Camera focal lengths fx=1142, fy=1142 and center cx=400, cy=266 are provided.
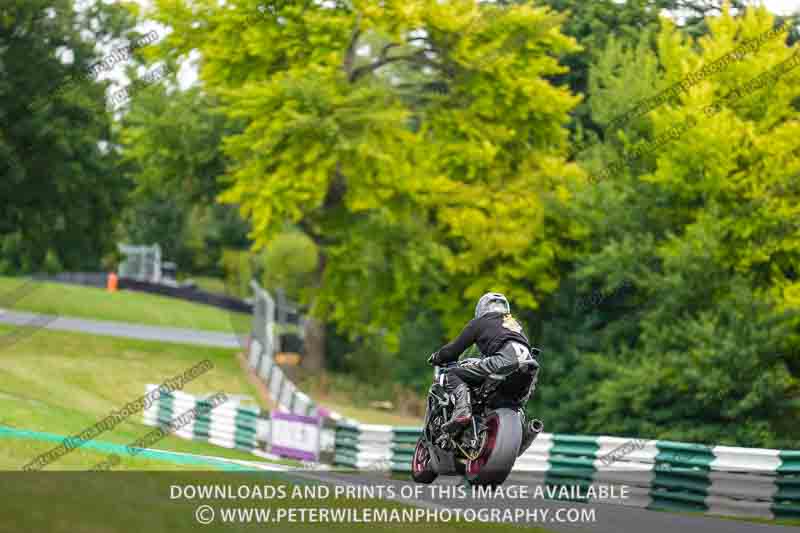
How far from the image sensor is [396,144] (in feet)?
112

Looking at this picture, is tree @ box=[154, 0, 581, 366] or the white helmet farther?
tree @ box=[154, 0, 581, 366]

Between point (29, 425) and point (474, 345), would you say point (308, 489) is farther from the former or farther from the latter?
point (29, 425)

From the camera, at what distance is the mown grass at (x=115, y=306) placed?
Result: 47094 millimetres

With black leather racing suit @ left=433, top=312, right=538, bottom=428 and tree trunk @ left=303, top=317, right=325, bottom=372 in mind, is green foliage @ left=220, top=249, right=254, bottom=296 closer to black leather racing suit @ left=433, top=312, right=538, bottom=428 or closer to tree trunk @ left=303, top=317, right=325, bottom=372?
tree trunk @ left=303, top=317, right=325, bottom=372

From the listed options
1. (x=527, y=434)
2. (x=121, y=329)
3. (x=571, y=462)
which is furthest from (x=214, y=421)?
(x=121, y=329)

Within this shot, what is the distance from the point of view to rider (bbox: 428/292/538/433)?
36.5ft

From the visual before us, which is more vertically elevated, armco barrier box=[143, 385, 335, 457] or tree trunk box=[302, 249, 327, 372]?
armco barrier box=[143, 385, 335, 457]

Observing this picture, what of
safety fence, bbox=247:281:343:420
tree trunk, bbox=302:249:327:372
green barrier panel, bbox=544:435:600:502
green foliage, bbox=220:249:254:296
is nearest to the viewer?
green barrier panel, bbox=544:435:600:502

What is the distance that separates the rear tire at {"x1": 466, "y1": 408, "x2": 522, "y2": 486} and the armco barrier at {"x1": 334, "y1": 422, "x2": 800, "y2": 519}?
480 centimetres

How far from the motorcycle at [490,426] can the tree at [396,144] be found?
21285 mm

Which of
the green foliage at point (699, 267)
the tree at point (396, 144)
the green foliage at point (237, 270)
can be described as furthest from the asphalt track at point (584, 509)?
the green foliage at point (237, 270)

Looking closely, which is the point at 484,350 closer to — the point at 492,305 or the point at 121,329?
the point at 492,305

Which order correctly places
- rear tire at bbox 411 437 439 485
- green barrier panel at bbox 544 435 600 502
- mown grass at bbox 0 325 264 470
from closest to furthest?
rear tire at bbox 411 437 439 485 → green barrier panel at bbox 544 435 600 502 → mown grass at bbox 0 325 264 470

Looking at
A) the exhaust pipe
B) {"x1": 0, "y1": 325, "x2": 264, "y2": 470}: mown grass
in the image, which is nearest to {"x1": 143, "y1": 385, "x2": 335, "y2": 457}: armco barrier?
{"x1": 0, "y1": 325, "x2": 264, "y2": 470}: mown grass
